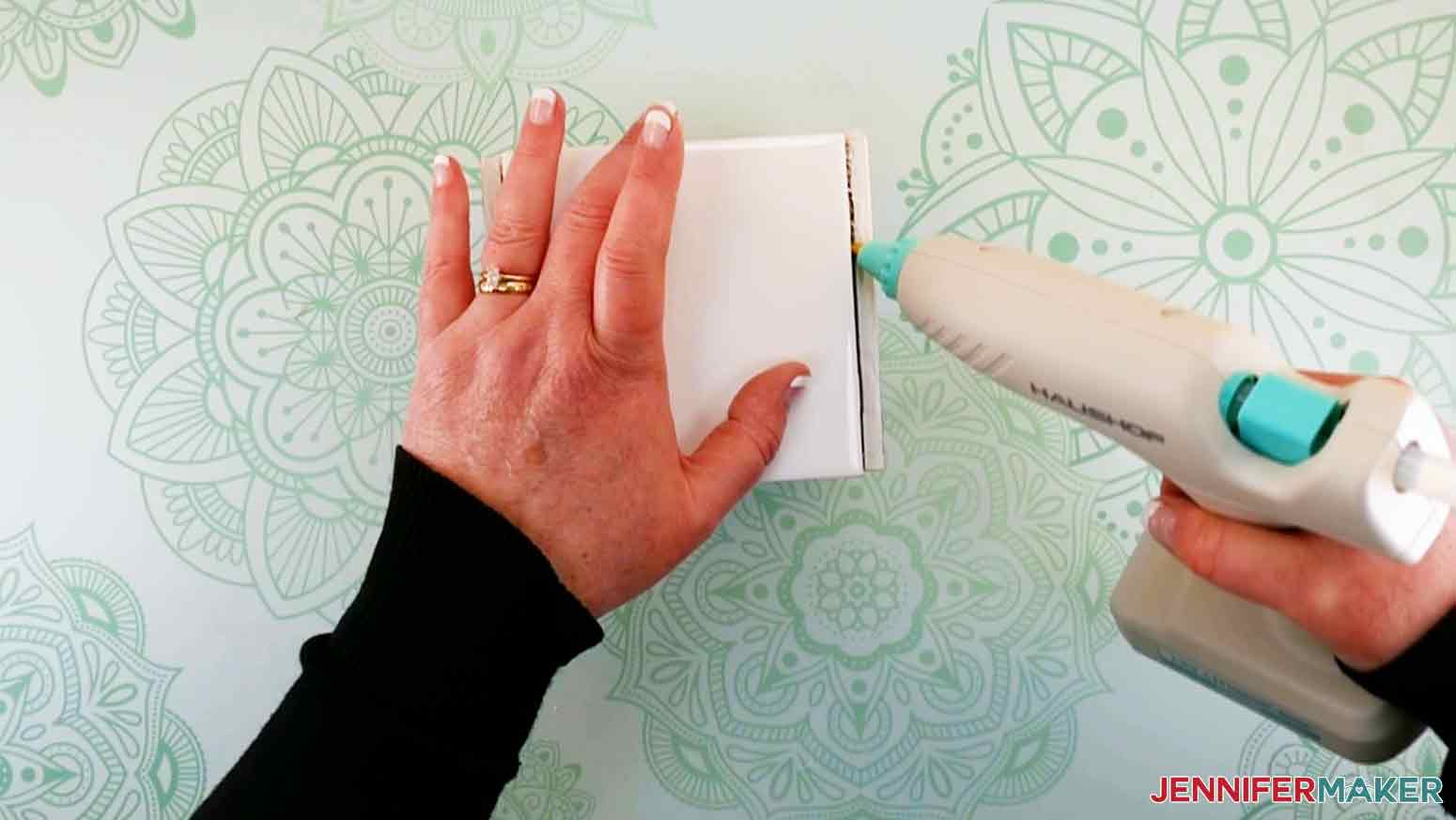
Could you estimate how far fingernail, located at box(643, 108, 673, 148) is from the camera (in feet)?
1.80

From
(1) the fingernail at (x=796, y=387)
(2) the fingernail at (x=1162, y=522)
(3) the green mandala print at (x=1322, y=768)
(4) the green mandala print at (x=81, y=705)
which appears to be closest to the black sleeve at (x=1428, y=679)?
(2) the fingernail at (x=1162, y=522)

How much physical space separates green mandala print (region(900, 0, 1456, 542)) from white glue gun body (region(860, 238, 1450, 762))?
0.18 metres

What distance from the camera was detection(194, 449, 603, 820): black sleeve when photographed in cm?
51

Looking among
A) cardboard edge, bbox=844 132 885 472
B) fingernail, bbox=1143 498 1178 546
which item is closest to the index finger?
cardboard edge, bbox=844 132 885 472

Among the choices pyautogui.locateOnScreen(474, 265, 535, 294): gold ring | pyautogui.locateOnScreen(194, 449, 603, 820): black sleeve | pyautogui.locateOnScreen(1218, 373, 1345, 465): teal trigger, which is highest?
pyautogui.locateOnScreen(474, 265, 535, 294): gold ring

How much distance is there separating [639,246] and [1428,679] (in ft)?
1.44

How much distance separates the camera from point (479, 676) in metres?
0.52

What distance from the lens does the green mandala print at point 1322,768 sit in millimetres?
685

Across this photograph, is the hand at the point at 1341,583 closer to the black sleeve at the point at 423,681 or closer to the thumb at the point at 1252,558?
the thumb at the point at 1252,558

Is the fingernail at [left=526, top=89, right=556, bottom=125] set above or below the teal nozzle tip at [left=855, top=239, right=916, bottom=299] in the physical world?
above

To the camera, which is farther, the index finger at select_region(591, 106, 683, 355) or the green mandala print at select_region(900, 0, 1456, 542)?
the green mandala print at select_region(900, 0, 1456, 542)

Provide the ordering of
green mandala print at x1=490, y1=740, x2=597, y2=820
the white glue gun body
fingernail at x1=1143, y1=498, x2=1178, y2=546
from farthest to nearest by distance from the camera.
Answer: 1. green mandala print at x1=490, y1=740, x2=597, y2=820
2. fingernail at x1=1143, y1=498, x2=1178, y2=546
3. the white glue gun body

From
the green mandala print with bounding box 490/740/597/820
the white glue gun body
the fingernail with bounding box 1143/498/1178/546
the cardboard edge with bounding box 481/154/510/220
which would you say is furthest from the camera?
the green mandala print with bounding box 490/740/597/820

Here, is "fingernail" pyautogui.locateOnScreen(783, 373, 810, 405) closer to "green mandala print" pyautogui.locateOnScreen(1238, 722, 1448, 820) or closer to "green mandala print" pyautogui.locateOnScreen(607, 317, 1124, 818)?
"green mandala print" pyautogui.locateOnScreen(607, 317, 1124, 818)
